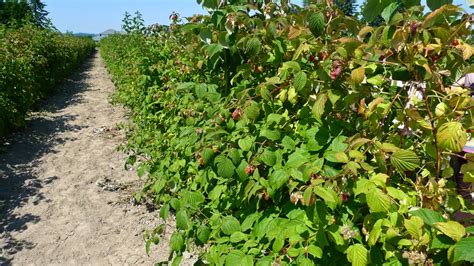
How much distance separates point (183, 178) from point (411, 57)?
1722mm

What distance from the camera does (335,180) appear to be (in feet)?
3.99

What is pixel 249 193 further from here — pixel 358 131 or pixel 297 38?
pixel 297 38

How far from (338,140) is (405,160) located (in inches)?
11.1

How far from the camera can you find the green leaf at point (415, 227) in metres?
1.02

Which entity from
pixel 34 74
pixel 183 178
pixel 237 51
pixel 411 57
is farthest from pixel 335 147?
pixel 34 74

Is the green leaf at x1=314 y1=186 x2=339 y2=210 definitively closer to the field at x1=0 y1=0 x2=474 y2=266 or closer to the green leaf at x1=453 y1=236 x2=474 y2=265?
the field at x1=0 y1=0 x2=474 y2=266

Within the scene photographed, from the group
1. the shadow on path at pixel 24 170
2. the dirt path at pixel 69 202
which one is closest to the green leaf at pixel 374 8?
the dirt path at pixel 69 202

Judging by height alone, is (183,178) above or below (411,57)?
below

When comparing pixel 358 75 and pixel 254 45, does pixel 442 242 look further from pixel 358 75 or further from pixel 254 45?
pixel 254 45

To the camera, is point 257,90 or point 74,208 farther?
point 74,208

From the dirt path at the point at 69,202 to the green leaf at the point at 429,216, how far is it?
2.49 m

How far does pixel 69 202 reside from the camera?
4145mm

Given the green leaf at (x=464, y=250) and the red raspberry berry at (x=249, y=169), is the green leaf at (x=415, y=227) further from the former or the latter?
the red raspberry berry at (x=249, y=169)

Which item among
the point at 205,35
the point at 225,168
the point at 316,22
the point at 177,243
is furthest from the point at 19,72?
the point at 316,22
